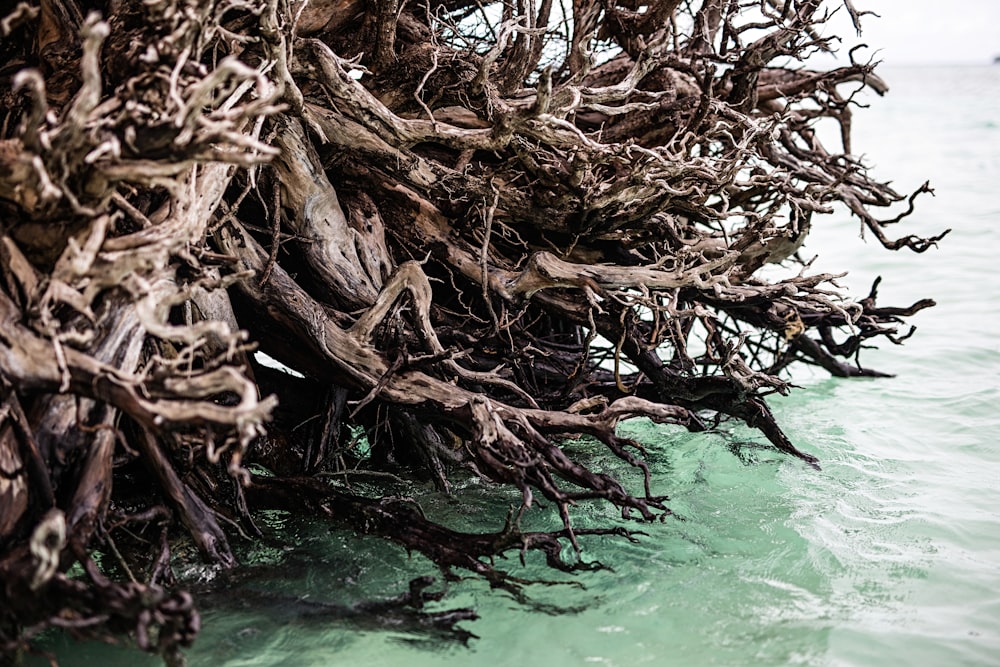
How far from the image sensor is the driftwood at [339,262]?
1.76 m

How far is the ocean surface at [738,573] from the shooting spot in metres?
2.32

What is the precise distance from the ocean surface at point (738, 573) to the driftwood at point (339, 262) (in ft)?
0.51

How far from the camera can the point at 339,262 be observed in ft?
9.60

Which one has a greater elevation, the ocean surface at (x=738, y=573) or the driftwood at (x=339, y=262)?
the driftwood at (x=339, y=262)

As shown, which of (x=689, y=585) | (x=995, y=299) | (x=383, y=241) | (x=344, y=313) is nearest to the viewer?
(x=689, y=585)

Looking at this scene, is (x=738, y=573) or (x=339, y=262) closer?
(x=738, y=573)

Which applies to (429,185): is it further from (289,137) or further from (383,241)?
(289,137)

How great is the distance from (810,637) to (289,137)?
2181mm

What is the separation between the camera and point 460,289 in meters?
3.45

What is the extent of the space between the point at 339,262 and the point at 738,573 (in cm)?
166

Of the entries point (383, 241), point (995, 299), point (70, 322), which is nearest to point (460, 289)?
point (383, 241)

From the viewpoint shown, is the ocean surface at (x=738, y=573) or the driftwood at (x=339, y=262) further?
the ocean surface at (x=738, y=573)

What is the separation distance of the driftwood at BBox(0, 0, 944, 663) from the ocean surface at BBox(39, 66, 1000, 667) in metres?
0.15

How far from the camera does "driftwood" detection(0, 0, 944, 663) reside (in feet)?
5.78
